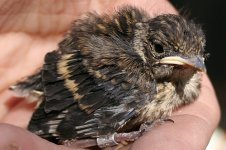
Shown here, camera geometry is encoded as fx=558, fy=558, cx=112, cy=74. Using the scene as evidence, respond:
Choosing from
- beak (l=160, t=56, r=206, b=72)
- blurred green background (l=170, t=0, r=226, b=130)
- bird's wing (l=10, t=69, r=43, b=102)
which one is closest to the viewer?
beak (l=160, t=56, r=206, b=72)

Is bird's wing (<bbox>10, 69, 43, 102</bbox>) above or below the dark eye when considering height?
below

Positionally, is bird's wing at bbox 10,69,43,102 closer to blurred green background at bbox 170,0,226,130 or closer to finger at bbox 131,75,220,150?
finger at bbox 131,75,220,150

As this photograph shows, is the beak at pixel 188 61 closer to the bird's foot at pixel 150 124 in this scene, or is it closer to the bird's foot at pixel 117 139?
the bird's foot at pixel 150 124

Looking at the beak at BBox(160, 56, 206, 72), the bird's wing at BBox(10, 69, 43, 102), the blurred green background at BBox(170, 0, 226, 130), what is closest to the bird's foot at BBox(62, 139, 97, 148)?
the bird's wing at BBox(10, 69, 43, 102)

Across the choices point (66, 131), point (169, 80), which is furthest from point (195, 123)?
point (66, 131)

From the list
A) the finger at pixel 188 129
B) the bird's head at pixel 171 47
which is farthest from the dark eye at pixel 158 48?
the finger at pixel 188 129

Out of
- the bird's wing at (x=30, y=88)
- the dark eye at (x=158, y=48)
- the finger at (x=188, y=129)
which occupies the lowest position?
the finger at (x=188, y=129)
